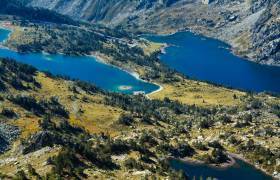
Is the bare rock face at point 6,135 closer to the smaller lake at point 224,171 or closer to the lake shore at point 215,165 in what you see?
the smaller lake at point 224,171

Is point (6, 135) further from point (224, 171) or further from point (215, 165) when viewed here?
point (224, 171)

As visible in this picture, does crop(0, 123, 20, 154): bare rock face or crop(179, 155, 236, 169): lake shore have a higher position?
crop(0, 123, 20, 154): bare rock face

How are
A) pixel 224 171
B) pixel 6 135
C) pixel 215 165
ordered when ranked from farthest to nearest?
pixel 215 165, pixel 224 171, pixel 6 135

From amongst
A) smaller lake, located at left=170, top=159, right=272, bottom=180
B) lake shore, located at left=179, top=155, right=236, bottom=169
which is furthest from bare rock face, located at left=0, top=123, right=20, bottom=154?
lake shore, located at left=179, top=155, right=236, bottom=169

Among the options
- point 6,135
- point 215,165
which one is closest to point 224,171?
point 215,165

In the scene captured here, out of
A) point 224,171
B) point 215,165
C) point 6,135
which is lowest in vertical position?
point 224,171

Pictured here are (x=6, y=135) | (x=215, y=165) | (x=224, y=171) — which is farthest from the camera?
(x=215, y=165)

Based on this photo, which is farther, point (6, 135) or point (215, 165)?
point (215, 165)

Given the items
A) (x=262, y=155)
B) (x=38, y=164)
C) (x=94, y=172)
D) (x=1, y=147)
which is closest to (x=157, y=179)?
(x=94, y=172)

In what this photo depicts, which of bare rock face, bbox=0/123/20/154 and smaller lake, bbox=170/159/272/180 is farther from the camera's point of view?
smaller lake, bbox=170/159/272/180

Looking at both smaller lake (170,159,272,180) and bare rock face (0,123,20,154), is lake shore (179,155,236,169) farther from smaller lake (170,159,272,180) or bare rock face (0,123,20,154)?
bare rock face (0,123,20,154)

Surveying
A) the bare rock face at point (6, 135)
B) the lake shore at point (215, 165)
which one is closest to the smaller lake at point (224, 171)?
the lake shore at point (215, 165)
